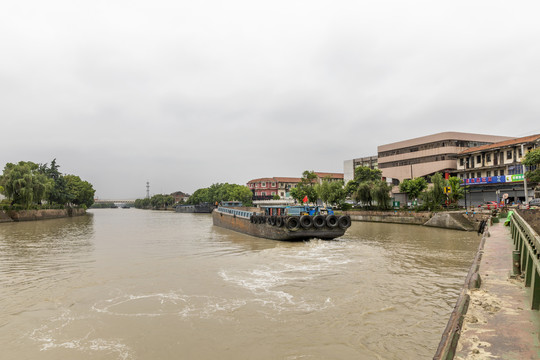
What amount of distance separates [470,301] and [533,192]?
41408 mm

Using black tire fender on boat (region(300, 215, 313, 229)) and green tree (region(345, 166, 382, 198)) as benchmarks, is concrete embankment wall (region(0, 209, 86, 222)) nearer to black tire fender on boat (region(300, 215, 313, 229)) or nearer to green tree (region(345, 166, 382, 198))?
black tire fender on boat (region(300, 215, 313, 229))

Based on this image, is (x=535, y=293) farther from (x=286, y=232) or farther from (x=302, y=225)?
(x=286, y=232)

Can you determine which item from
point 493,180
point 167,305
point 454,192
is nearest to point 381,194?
point 454,192

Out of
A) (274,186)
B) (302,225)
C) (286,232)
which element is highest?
(274,186)

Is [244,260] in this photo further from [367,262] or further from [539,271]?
[539,271]

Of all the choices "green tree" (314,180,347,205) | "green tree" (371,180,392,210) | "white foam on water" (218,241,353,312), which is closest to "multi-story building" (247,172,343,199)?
"green tree" (314,180,347,205)

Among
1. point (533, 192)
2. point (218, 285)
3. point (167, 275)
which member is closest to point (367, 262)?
point (218, 285)

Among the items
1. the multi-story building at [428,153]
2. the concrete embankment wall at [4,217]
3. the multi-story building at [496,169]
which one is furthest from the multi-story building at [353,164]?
the concrete embankment wall at [4,217]

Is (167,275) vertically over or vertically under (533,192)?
under

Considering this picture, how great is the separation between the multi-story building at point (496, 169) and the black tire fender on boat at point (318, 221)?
27.8 metres

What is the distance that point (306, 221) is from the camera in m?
21.3

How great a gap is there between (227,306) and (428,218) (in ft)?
102

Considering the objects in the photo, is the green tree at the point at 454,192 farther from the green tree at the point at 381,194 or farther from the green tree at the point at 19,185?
the green tree at the point at 19,185

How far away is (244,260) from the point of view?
15.4 meters
